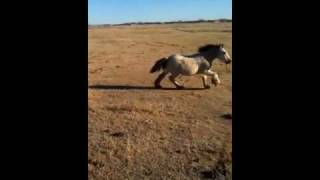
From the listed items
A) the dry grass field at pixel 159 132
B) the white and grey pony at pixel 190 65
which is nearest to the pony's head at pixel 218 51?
the white and grey pony at pixel 190 65

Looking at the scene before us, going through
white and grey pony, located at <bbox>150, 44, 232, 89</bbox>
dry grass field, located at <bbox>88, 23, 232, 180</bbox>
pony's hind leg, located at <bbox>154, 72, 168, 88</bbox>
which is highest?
white and grey pony, located at <bbox>150, 44, 232, 89</bbox>

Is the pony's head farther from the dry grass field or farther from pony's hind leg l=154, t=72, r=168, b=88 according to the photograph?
pony's hind leg l=154, t=72, r=168, b=88

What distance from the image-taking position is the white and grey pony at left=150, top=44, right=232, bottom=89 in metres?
10.8

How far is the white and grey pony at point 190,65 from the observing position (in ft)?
35.4

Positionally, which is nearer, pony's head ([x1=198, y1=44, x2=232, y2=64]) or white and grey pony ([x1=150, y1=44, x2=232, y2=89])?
white and grey pony ([x1=150, y1=44, x2=232, y2=89])

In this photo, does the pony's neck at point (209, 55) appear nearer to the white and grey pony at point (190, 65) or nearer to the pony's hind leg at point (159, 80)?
the white and grey pony at point (190, 65)

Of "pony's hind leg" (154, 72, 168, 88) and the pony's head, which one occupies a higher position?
the pony's head

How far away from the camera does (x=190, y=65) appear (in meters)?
11.0

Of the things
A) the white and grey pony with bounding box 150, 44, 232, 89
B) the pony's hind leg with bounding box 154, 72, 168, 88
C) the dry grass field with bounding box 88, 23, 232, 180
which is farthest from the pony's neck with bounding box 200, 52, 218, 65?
the pony's hind leg with bounding box 154, 72, 168, 88

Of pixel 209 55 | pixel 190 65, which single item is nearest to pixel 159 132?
pixel 190 65
